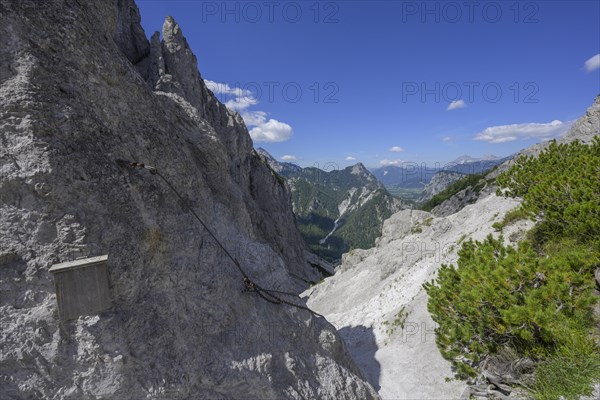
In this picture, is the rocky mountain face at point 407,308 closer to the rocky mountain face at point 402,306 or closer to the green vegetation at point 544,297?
the rocky mountain face at point 402,306

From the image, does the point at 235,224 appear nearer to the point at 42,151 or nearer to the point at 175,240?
the point at 175,240

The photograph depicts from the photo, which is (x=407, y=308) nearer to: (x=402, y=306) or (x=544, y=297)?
(x=402, y=306)

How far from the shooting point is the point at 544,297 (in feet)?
35.7

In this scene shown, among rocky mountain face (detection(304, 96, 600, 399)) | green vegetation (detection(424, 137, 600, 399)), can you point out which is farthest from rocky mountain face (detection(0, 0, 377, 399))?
rocky mountain face (detection(304, 96, 600, 399))

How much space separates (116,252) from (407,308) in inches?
908

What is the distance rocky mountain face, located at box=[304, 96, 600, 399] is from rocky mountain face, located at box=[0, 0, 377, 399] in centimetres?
814

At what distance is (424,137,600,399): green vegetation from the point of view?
9.30m

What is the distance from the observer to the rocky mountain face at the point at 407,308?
15857 millimetres

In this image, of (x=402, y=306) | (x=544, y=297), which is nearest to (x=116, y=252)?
(x=544, y=297)

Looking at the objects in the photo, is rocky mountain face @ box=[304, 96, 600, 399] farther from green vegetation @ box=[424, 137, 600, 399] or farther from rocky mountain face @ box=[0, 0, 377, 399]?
rocky mountain face @ box=[0, 0, 377, 399]

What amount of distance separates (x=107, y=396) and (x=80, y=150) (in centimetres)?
495

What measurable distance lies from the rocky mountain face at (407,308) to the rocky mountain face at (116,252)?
814 centimetres

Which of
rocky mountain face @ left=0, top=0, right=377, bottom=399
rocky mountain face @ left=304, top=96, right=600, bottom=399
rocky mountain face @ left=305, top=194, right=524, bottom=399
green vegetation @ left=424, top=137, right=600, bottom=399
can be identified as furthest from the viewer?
rocky mountain face @ left=305, top=194, right=524, bottom=399

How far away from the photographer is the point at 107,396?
552 centimetres
